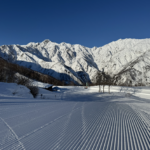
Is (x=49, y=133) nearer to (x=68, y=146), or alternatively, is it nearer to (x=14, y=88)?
(x=68, y=146)

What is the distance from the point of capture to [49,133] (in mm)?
4352

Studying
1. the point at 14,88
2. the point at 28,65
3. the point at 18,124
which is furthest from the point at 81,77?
the point at 18,124

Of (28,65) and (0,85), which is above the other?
(28,65)

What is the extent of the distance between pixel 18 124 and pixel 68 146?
2697 millimetres

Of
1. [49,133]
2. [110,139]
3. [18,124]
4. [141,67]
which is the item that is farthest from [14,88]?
[141,67]

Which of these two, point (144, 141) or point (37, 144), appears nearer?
point (37, 144)

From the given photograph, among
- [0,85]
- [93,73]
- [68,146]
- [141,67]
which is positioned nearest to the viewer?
[68,146]

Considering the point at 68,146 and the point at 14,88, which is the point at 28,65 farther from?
the point at 68,146

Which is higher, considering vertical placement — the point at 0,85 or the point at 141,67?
the point at 141,67

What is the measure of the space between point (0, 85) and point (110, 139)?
19931 mm

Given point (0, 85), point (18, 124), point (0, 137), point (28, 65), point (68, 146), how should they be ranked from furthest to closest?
1. point (28, 65)
2. point (0, 85)
3. point (18, 124)
4. point (0, 137)
5. point (68, 146)

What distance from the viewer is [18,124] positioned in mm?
5070

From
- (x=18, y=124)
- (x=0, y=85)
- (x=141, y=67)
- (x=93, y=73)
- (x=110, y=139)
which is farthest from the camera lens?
(x=93, y=73)

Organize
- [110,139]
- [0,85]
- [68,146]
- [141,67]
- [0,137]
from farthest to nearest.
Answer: [141,67], [0,85], [110,139], [0,137], [68,146]
